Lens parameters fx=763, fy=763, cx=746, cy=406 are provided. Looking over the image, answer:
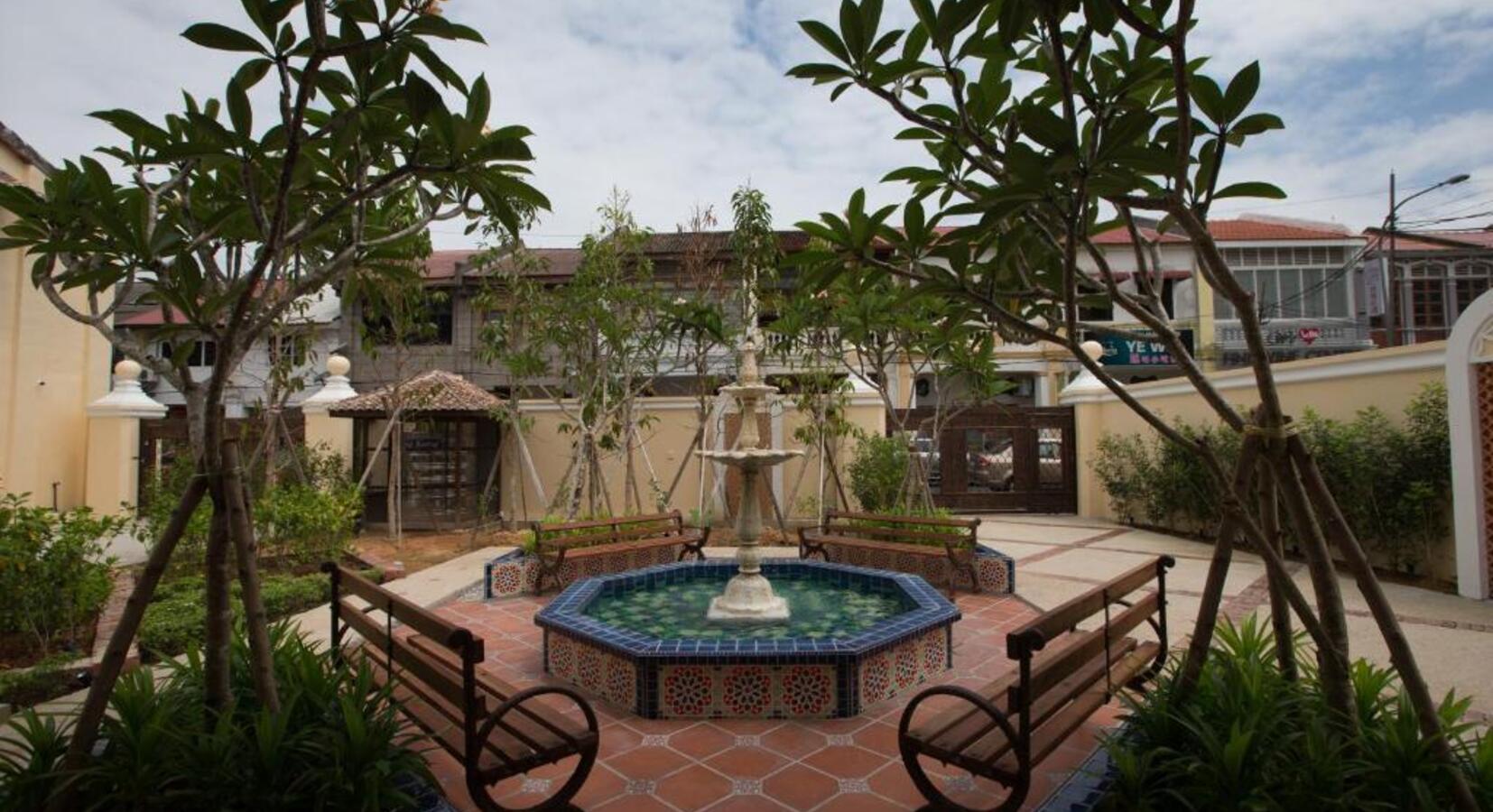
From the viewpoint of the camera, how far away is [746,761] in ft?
11.0

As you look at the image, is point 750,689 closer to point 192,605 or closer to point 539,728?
point 539,728

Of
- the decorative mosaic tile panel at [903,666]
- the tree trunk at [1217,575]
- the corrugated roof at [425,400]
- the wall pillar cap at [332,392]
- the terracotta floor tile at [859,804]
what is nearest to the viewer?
the tree trunk at [1217,575]

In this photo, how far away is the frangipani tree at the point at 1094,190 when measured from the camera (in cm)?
195

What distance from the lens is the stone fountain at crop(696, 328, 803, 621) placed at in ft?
16.4

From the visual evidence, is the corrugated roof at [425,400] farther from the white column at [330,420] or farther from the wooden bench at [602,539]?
the wooden bench at [602,539]

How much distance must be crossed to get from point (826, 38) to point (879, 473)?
8394 millimetres

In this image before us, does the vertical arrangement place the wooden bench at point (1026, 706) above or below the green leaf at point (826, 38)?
below

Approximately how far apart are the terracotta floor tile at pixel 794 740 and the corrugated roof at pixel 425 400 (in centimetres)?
747

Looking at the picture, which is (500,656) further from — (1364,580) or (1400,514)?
(1400,514)

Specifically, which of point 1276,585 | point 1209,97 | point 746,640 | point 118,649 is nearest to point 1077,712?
point 1276,585

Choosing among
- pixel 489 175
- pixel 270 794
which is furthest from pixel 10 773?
pixel 489 175

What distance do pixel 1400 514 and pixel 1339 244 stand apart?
16.5 meters

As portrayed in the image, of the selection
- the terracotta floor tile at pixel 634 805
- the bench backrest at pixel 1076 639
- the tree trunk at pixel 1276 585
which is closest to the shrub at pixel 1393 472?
the bench backrest at pixel 1076 639

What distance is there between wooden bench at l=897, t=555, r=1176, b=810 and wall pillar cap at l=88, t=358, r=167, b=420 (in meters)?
10.6
